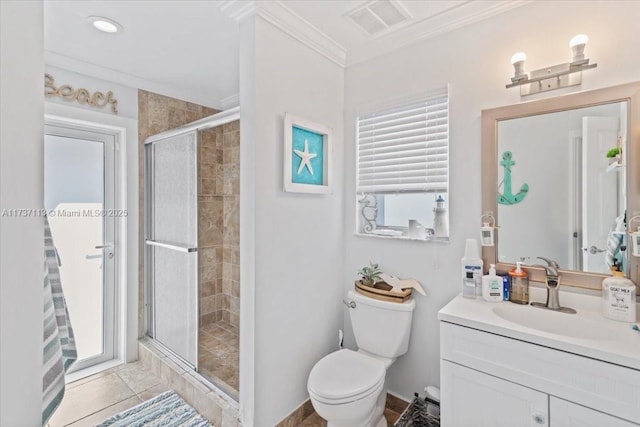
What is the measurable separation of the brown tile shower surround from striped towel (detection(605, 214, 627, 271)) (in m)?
2.65

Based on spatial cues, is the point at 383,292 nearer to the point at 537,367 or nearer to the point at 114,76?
the point at 537,367

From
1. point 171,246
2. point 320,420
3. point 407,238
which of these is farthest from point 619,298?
point 171,246

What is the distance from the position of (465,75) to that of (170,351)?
284 cm

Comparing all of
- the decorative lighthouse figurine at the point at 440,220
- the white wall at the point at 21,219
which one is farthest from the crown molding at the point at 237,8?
the decorative lighthouse figurine at the point at 440,220

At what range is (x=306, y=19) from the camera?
1.75 meters

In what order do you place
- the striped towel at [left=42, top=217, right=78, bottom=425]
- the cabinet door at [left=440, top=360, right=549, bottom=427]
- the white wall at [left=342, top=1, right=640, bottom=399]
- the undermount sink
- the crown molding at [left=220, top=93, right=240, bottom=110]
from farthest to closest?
the crown molding at [left=220, top=93, right=240, bottom=110] < the white wall at [left=342, top=1, right=640, bottom=399] < the undermount sink < the cabinet door at [left=440, top=360, right=549, bottom=427] < the striped towel at [left=42, top=217, right=78, bottom=425]

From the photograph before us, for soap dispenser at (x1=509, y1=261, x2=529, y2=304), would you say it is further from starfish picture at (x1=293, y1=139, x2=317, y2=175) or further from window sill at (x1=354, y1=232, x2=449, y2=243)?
starfish picture at (x1=293, y1=139, x2=317, y2=175)

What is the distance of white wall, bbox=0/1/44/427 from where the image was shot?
1.33ft

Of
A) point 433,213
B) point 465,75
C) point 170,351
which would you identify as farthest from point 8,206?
point 170,351

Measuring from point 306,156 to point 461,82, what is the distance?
1.00m

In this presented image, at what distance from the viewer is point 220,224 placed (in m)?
3.15

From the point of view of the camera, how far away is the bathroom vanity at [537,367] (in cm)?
102

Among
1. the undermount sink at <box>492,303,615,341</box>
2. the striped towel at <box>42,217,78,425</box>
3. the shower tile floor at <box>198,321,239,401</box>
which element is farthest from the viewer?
the shower tile floor at <box>198,321,239,401</box>

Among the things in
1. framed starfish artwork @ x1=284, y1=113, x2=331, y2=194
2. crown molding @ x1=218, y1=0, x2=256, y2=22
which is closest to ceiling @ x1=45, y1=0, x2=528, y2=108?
crown molding @ x1=218, y1=0, x2=256, y2=22
